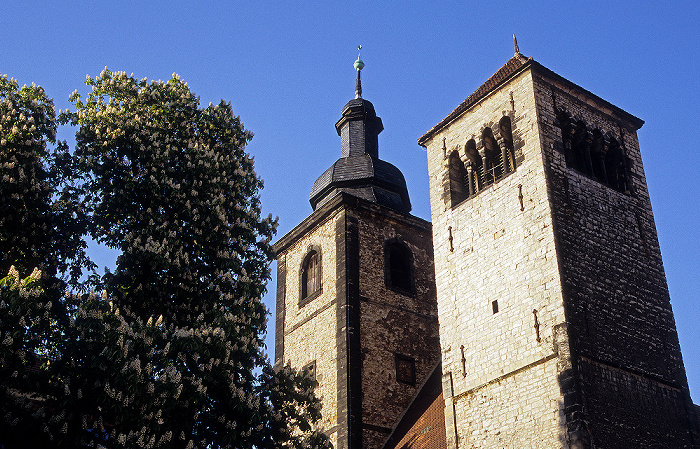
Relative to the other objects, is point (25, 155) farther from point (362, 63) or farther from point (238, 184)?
point (362, 63)

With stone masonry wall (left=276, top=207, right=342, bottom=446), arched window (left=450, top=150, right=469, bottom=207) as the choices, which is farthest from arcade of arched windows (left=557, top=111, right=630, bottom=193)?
stone masonry wall (left=276, top=207, right=342, bottom=446)

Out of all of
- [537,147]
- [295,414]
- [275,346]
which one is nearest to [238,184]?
[295,414]

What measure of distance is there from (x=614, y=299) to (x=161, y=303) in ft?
29.2

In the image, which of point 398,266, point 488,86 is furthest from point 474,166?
point 398,266

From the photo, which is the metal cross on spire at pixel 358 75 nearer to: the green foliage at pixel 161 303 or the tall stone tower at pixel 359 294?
the tall stone tower at pixel 359 294

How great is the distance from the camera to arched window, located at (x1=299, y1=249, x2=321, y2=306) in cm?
2208

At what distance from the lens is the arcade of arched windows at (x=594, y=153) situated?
655 inches

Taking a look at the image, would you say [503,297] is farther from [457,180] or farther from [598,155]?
[598,155]

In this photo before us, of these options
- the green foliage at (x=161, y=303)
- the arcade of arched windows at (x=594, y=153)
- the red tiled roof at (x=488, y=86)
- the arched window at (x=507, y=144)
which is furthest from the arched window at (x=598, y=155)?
the green foliage at (x=161, y=303)

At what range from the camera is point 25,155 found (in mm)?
10805

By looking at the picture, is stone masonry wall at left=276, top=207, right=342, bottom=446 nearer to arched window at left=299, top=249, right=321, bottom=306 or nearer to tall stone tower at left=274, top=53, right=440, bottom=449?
tall stone tower at left=274, top=53, right=440, bottom=449

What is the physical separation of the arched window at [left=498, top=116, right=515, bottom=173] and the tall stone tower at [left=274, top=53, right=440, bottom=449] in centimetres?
563

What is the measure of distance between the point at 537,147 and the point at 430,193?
357 centimetres

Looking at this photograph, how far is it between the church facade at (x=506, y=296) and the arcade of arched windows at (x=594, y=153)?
41 millimetres
